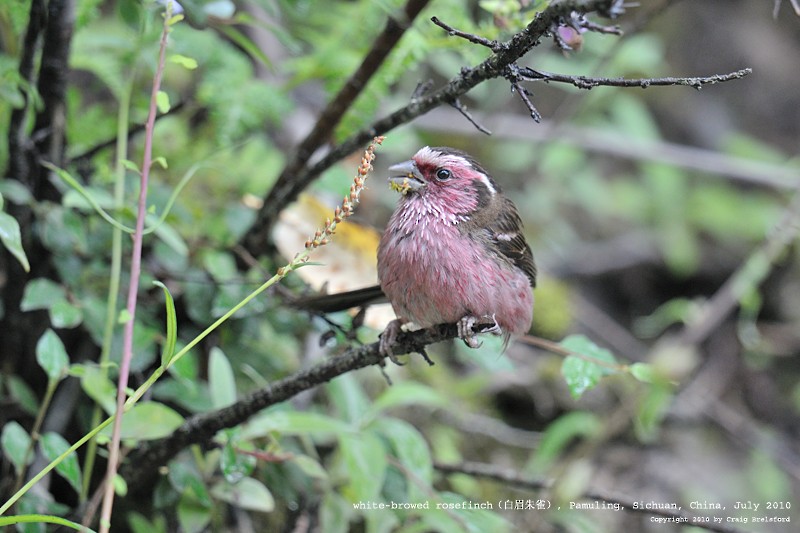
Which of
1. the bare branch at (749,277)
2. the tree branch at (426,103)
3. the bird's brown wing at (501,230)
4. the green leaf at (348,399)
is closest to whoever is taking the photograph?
the tree branch at (426,103)

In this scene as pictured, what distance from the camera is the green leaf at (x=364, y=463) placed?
264cm

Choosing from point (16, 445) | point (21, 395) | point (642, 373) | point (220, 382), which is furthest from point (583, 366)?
point (21, 395)

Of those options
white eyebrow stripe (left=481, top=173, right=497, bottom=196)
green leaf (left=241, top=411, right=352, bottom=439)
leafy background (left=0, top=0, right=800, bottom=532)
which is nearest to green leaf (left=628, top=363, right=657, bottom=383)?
leafy background (left=0, top=0, right=800, bottom=532)

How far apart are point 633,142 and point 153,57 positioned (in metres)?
3.95

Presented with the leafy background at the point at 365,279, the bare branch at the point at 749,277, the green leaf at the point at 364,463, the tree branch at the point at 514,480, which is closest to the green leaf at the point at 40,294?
the leafy background at the point at 365,279

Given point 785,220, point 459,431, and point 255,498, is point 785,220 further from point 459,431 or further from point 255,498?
point 255,498

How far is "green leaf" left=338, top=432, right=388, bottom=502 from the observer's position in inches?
104

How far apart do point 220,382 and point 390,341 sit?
75 cm

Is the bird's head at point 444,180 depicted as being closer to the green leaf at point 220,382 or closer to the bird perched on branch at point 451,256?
the bird perched on branch at point 451,256

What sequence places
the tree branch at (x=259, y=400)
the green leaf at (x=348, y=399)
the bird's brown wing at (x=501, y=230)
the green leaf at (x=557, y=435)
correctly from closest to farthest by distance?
the tree branch at (x=259, y=400), the bird's brown wing at (x=501, y=230), the green leaf at (x=348, y=399), the green leaf at (x=557, y=435)

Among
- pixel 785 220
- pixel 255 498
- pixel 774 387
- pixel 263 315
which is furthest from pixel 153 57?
pixel 774 387

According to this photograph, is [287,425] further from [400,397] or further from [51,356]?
[51,356]

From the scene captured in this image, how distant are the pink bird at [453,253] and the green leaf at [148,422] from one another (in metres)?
0.71

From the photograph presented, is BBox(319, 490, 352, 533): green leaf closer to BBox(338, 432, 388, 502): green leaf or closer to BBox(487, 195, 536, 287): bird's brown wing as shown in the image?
BBox(338, 432, 388, 502): green leaf
